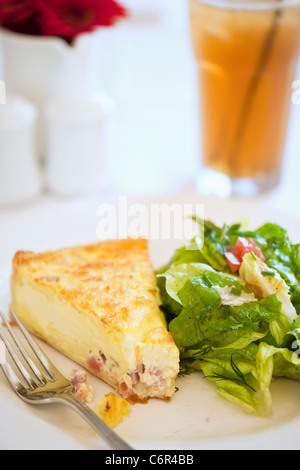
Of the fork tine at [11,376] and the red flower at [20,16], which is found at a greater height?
the red flower at [20,16]

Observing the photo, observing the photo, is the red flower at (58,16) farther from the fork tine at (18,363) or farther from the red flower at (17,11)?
the fork tine at (18,363)

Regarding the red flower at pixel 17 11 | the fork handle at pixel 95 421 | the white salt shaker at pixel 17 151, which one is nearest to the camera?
the fork handle at pixel 95 421

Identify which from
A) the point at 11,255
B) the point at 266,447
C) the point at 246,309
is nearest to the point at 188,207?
the point at 11,255

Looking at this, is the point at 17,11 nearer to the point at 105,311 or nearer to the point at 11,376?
the point at 105,311

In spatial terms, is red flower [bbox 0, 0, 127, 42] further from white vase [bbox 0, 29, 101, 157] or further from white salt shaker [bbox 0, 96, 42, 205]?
white salt shaker [bbox 0, 96, 42, 205]

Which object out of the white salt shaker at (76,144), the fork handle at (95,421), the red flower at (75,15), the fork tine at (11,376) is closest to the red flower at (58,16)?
the red flower at (75,15)

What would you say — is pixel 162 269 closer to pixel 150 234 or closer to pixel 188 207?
pixel 150 234

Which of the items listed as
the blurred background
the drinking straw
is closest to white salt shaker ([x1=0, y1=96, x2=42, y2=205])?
the blurred background
